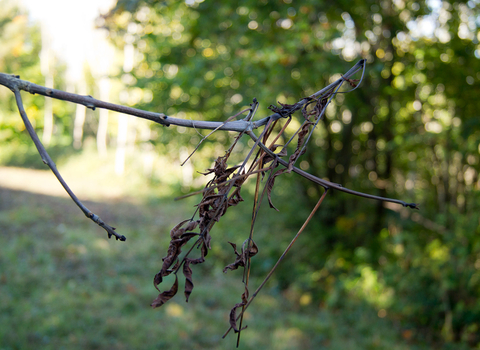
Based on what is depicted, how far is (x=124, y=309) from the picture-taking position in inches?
188

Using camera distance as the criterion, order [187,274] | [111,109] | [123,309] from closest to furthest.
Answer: [111,109], [187,274], [123,309]

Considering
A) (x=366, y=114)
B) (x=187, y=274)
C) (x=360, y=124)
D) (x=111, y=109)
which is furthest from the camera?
(x=360, y=124)

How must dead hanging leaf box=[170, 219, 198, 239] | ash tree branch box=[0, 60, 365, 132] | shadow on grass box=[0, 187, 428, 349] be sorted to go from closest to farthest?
ash tree branch box=[0, 60, 365, 132] → dead hanging leaf box=[170, 219, 198, 239] → shadow on grass box=[0, 187, 428, 349]

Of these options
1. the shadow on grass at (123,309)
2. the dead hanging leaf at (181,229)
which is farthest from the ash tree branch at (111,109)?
the shadow on grass at (123,309)

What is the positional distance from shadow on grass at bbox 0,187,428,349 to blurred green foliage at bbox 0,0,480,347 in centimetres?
63

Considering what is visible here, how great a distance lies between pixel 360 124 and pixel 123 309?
4.49 meters

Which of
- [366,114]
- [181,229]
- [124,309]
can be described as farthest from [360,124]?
[181,229]

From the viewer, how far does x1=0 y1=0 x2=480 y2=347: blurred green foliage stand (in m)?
4.09

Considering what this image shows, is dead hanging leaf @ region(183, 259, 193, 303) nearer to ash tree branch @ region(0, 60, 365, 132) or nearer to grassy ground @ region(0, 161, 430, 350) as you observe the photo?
ash tree branch @ region(0, 60, 365, 132)

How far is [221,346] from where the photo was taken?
13.4ft

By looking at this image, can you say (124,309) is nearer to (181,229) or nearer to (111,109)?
(181,229)

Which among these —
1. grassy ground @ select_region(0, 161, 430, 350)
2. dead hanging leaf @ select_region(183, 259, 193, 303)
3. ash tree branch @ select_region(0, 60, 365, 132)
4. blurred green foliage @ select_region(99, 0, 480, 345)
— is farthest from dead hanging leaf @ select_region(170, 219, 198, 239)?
grassy ground @ select_region(0, 161, 430, 350)

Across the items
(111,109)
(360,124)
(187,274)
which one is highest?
(360,124)

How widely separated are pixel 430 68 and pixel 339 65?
1857mm
